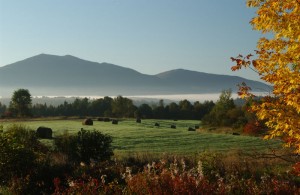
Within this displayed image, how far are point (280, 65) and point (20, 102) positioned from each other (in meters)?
107

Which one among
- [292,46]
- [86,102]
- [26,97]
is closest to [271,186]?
[292,46]

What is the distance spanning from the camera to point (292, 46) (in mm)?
10836

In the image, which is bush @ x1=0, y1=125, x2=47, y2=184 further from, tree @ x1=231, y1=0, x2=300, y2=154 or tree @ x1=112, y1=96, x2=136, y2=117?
tree @ x1=112, y1=96, x2=136, y2=117

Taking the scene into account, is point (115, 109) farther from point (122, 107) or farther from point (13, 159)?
point (13, 159)

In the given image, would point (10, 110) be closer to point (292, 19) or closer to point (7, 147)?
point (7, 147)

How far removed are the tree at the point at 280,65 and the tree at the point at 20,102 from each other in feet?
344

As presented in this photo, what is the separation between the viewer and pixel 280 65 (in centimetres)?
1148

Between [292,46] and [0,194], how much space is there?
33.6ft

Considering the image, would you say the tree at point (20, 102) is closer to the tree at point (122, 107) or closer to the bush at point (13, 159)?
the tree at point (122, 107)

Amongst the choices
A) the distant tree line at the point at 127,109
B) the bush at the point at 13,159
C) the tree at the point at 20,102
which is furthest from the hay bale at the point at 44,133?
the distant tree line at the point at 127,109

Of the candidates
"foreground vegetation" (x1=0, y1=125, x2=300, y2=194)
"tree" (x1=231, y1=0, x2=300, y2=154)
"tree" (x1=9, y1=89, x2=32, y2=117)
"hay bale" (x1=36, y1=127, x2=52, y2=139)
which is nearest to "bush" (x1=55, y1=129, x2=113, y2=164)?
"foreground vegetation" (x1=0, y1=125, x2=300, y2=194)

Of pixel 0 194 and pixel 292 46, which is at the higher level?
pixel 292 46

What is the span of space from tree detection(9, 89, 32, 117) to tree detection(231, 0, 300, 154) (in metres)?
105

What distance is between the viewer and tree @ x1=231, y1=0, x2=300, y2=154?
10.7 meters
